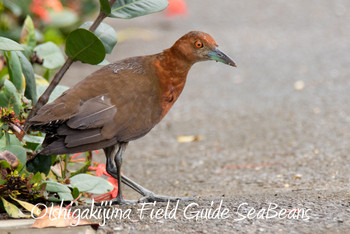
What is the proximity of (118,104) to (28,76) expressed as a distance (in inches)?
22.0

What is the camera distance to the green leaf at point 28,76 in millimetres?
2963

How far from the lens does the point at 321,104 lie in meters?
5.16

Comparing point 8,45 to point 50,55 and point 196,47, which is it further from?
point 196,47

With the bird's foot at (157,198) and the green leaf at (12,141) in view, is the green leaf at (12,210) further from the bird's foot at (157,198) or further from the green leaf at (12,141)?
the bird's foot at (157,198)

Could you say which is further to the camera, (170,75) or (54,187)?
(170,75)

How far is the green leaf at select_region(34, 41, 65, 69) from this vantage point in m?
3.33

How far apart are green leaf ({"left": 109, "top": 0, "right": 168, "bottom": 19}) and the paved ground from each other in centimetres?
97

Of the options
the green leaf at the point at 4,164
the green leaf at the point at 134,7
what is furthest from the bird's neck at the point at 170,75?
the green leaf at the point at 4,164

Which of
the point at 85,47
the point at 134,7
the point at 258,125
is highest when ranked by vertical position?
the point at 134,7

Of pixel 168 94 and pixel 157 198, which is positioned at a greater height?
pixel 168 94

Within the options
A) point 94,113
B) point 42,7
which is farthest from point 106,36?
point 42,7

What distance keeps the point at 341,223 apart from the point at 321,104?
2.88 m

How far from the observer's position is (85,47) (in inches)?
110

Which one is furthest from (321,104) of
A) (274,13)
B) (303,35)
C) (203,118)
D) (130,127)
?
(274,13)
